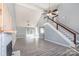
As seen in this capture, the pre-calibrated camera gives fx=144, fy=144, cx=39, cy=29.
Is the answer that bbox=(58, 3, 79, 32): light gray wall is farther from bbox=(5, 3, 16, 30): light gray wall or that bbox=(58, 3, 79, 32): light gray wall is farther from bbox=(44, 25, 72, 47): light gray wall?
bbox=(5, 3, 16, 30): light gray wall

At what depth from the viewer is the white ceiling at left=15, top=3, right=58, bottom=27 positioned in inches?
95.1

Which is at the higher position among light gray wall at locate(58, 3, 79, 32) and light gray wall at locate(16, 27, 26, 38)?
light gray wall at locate(58, 3, 79, 32)

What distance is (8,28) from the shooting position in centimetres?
238

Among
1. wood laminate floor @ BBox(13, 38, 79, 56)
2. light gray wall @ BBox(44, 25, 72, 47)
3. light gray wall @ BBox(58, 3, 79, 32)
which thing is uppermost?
light gray wall @ BBox(58, 3, 79, 32)

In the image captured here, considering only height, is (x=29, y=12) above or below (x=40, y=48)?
above

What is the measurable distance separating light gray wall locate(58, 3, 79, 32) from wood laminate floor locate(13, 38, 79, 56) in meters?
0.42

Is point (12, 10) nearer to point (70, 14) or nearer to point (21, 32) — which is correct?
point (21, 32)

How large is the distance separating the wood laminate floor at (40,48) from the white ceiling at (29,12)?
0.31 m

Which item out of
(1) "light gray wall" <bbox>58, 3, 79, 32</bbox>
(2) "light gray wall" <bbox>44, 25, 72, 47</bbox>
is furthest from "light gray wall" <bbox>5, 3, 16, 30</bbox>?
(1) "light gray wall" <bbox>58, 3, 79, 32</bbox>

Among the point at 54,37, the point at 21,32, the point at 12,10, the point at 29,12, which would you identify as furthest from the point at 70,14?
the point at 12,10

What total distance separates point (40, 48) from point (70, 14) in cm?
76

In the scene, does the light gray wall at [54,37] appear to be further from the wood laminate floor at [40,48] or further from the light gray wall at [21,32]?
the light gray wall at [21,32]

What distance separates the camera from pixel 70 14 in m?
2.42

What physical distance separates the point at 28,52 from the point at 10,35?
417 mm
